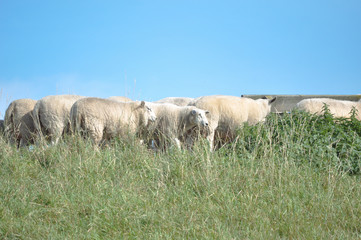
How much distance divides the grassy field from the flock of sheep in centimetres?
148

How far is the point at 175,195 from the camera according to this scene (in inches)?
194

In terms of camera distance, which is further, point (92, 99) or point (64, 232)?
point (92, 99)

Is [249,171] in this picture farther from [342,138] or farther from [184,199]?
[342,138]

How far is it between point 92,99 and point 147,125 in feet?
5.39

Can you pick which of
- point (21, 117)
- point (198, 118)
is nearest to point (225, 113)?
point (198, 118)

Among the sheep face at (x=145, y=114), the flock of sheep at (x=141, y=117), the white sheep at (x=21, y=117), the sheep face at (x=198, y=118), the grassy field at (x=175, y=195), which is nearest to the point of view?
the grassy field at (x=175, y=195)

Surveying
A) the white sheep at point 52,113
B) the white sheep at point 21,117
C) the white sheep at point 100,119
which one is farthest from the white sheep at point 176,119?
the white sheep at point 21,117

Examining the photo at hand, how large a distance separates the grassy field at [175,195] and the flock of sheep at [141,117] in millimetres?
1482

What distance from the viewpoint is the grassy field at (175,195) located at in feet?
13.8

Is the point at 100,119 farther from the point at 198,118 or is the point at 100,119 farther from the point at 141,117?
the point at 198,118

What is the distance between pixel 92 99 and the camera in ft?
27.1

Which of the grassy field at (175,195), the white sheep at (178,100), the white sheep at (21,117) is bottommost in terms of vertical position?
the grassy field at (175,195)

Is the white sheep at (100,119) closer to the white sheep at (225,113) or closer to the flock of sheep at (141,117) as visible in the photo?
the flock of sheep at (141,117)

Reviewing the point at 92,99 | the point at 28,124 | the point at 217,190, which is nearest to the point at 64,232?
the point at 217,190
